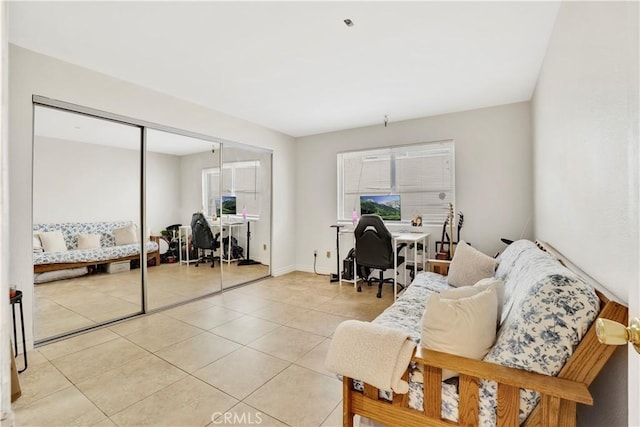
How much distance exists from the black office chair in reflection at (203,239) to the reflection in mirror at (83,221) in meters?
0.56

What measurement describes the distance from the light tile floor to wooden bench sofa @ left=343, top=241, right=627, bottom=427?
494 millimetres

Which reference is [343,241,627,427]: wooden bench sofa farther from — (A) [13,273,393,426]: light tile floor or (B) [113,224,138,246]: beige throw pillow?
(B) [113,224,138,246]: beige throw pillow

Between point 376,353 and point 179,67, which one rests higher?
point 179,67

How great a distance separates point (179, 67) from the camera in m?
2.65

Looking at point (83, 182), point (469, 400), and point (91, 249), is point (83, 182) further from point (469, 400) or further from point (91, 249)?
point (469, 400)

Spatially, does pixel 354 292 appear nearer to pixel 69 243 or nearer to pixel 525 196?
pixel 525 196

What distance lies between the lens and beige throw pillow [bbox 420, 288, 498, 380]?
1.21 m

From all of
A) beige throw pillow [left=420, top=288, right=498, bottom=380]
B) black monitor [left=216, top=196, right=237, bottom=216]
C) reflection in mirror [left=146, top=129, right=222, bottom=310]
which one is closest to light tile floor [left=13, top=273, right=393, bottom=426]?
reflection in mirror [left=146, top=129, right=222, bottom=310]

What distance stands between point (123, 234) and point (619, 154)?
3981 millimetres

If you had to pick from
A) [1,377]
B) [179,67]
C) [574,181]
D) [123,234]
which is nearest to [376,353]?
[1,377]

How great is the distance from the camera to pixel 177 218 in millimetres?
3711

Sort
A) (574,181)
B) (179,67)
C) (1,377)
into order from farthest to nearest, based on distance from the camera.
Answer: (179,67), (574,181), (1,377)

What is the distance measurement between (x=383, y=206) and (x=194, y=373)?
3.33 m

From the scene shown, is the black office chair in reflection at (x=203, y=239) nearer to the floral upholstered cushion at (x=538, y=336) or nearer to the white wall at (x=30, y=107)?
the white wall at (x=30, y=107)
